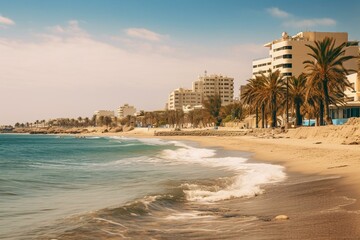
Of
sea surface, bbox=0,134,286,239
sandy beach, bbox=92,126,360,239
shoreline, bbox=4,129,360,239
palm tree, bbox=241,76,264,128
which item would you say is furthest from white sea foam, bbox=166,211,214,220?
palm tree, bbox=241,76,264,128

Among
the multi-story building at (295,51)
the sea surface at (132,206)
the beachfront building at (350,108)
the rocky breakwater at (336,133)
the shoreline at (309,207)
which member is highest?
the multi-story building at (295,51)

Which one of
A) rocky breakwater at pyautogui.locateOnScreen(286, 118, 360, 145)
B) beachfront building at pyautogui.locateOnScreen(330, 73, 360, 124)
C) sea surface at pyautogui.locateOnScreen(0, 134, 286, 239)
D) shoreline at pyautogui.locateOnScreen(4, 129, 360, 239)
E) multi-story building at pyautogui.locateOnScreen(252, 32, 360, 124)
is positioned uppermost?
multi-story building at pyautogui.locateOnScreen(252, 32, 360, 124)

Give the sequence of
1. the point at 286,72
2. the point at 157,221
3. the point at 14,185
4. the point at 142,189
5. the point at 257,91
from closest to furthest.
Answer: the point at 157,221
the point at 142,189
the point at 14,185
the point at 257,91
the point at 286,72

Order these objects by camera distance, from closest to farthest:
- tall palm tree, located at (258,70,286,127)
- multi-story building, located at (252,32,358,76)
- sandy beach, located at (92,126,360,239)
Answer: sandy beach, located at (92,126,360,239)
tall palm tree, located at (258,70,286,127)
multi-story building, located at (252,32,358,76)

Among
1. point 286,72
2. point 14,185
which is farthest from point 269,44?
point 14,185

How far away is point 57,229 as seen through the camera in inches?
362

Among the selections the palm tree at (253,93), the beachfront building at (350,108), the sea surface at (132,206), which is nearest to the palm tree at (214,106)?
the palm tree at (253,93)

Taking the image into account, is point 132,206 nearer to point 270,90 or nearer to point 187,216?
point 187,216

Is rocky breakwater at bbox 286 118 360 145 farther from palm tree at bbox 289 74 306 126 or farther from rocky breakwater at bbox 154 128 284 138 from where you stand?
rocky breakwater at bbox 154 128 284 138

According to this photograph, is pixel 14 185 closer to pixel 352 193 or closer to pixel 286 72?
pixel 352 193

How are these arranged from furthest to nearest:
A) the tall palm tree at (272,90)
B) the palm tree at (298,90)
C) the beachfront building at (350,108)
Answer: the tall palm tree at (272,90) < the palm tree at (298,90) < the beachfront building at (350,108)

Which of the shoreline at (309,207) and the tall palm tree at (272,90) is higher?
the tall palm tree at (272,90)

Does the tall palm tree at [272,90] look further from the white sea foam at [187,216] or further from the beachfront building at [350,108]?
the white sea foam at [187,216]

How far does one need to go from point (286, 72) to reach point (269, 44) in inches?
787
